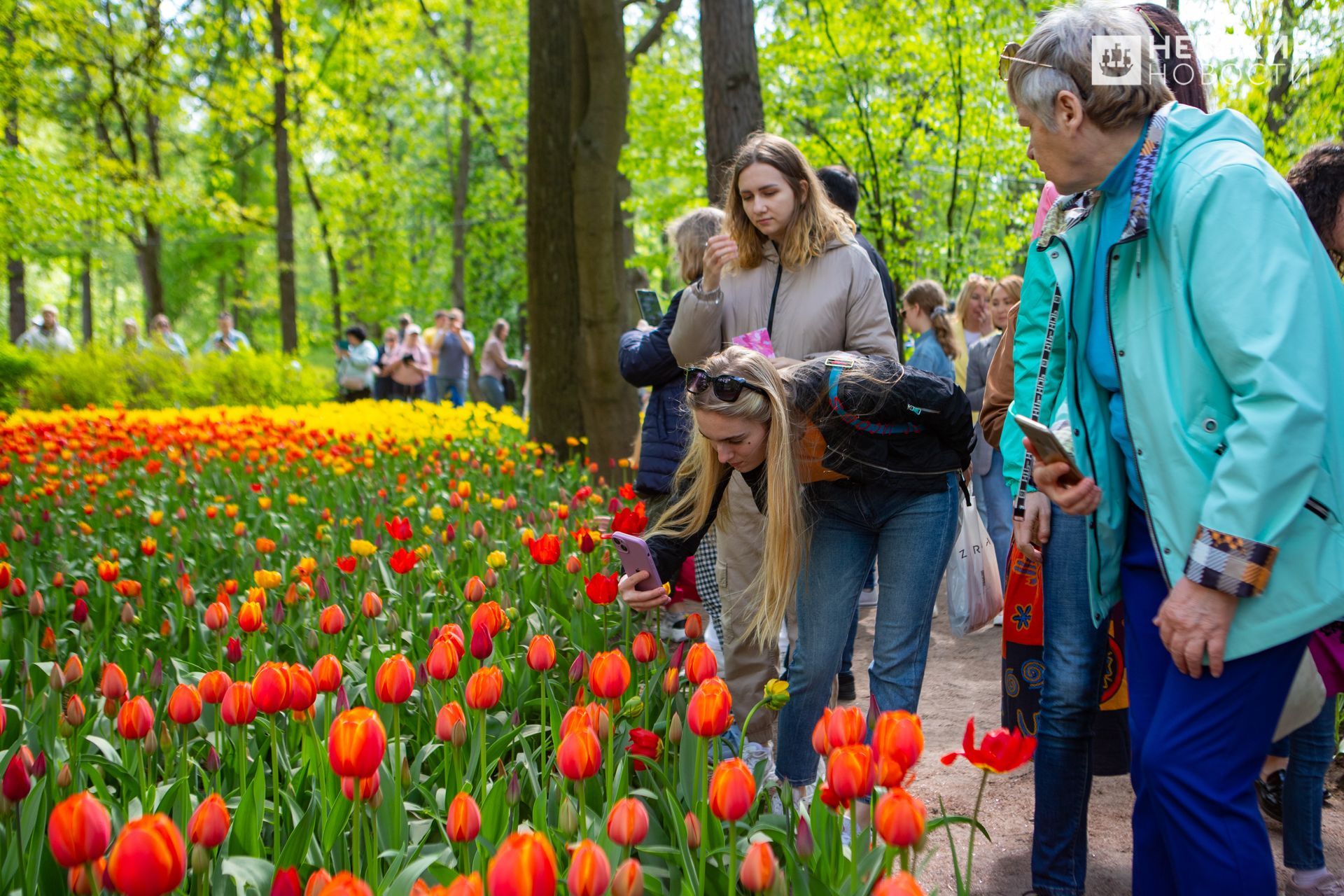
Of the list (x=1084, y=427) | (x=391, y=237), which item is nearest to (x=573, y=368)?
(x=1084, y=427)

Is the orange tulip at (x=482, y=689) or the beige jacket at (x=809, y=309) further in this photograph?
the beige jacket at (x=809, y=309)

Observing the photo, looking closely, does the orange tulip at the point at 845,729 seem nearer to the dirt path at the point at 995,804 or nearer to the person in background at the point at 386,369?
the dirt path at the point at 995,804

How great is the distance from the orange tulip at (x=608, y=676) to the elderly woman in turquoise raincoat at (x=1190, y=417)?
2.87ft

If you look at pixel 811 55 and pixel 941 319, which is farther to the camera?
pixel 811 55

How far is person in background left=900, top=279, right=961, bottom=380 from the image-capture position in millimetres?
6105

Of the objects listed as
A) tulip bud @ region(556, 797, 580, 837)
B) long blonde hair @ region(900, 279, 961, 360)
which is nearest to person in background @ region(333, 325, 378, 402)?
long blonde hair @ region(900, 279, 961, 360)

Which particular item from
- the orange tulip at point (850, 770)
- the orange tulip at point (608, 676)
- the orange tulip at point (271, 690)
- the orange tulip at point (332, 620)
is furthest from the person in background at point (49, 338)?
the orange tulip at point (850, 770)

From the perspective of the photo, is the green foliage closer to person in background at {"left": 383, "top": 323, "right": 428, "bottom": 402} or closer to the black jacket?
person in background at {"left": 383, "top": 323, "right": 428, "bottom": 402}

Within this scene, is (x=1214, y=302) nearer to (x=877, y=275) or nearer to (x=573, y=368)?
(x=877, y=275)

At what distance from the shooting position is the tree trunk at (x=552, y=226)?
7.81 m

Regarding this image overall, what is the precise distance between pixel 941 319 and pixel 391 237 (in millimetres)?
21907

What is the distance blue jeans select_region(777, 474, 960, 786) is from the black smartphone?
6.54 ft

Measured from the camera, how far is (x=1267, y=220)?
1.73 metres

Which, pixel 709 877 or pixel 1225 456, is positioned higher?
pixel 1225 456
